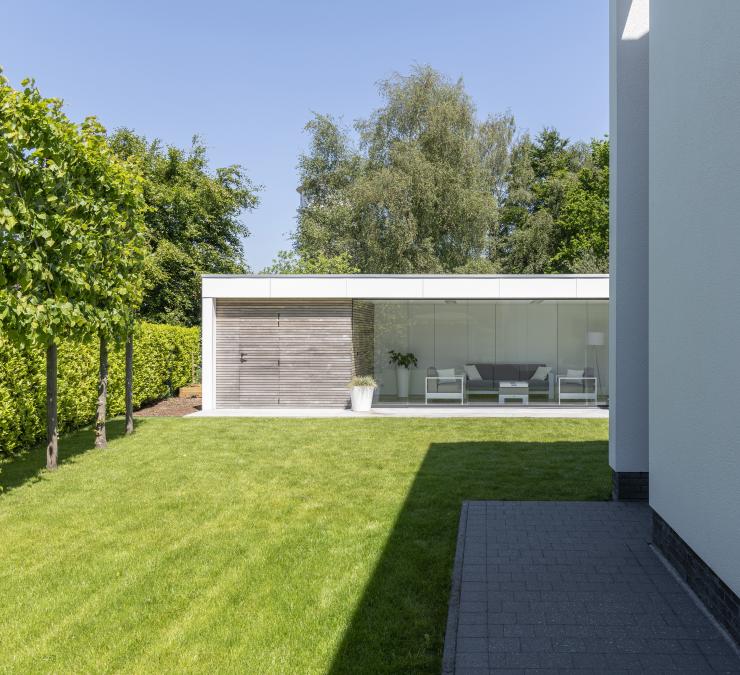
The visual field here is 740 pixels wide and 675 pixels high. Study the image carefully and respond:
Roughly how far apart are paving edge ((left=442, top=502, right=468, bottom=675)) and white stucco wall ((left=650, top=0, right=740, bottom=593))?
1530 millimetres

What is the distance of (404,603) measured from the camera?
4535 mm

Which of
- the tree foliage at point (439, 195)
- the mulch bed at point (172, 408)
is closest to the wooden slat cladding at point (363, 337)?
the mulch bed at point (172, 408)

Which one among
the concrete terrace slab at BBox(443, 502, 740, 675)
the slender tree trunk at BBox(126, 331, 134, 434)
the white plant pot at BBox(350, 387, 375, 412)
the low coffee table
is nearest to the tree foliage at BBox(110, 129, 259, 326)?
the white plant pot at BBox(350, 387, 375, 412)

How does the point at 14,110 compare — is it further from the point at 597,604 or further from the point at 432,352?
the point at 432,352

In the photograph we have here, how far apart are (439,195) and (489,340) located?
1194 centimetres

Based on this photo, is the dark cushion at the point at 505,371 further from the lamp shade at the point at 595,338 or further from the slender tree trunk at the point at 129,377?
the slender tree trunk at the point at 129,377

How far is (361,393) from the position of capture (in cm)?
1552

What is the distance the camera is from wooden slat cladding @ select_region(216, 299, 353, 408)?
1609 centimetres

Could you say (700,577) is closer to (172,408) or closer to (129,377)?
(129,377)

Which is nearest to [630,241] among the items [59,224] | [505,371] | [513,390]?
[59,224]

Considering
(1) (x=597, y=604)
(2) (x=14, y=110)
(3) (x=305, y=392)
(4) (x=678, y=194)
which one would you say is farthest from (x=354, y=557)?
(3) (x=305, y=392)

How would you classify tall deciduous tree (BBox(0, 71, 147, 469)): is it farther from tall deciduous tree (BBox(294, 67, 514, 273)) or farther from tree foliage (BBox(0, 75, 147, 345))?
tall deciduous tree (BBox(294, 67, 514, 273))

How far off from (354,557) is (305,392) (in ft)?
35.4

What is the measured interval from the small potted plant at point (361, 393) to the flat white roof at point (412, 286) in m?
1.91
